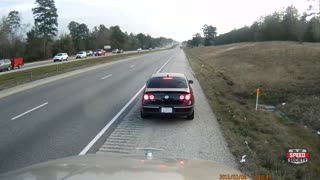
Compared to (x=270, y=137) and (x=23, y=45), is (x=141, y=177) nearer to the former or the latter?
(x=270, y=137)

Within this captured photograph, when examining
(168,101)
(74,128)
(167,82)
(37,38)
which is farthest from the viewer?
(37,38)

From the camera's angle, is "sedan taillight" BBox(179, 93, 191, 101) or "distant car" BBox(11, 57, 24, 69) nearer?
"sedan taillight" BBox(179, 93, 191, 101)

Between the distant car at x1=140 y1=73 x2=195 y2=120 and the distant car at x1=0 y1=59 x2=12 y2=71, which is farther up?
the distant car at x1=140 y1=73 x2=195 y2=120

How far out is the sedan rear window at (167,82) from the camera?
45.6ft

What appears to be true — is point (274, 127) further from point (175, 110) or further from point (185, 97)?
point (175, 110)

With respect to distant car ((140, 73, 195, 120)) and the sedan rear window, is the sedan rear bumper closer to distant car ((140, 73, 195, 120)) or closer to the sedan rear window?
distant car ((140, 73, 195, 120))

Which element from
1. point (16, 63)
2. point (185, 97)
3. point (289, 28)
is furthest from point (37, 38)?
point (185, 97)

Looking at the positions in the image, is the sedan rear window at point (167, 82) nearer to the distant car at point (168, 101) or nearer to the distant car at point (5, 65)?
the distant car at point (168, 101)

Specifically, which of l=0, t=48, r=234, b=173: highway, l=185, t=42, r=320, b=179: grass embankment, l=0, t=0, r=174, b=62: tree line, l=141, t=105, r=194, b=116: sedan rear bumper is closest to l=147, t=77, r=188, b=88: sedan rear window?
l=141, t=105, r=194, b=116: sedan rear bumper

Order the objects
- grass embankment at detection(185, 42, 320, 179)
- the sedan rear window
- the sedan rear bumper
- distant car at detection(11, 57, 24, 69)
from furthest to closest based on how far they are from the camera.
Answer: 1. distant car at detection(11, 57, 24, 69)
2. the sedan rear window
3. the sedan rear bumper
4. grass embankment at detection(185, 42, 320, 179)

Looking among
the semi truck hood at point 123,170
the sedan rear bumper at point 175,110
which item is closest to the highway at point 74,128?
the sedan rear bumper at point 175,110

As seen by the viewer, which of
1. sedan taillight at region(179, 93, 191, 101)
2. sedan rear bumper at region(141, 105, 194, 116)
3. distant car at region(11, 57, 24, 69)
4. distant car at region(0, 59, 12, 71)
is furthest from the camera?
distant car at region(11, 57, 24, 69)

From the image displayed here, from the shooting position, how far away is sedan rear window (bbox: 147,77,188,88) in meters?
13.9

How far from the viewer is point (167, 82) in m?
14.1
